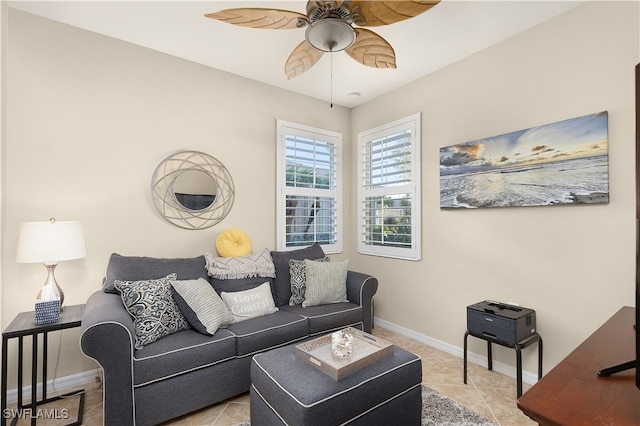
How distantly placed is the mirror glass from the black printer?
2.49m

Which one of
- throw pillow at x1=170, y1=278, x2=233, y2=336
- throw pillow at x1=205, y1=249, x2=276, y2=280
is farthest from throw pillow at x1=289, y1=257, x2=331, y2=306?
throw pillow at x1=170, y1=278, x2=233, y2=336

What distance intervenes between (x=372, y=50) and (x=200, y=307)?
2086 mm

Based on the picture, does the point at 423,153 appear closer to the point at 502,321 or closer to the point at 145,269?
the point at 502,321

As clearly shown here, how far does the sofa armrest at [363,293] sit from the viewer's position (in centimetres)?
Result: 306

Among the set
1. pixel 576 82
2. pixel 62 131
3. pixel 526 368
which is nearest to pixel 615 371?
pixel 526 368

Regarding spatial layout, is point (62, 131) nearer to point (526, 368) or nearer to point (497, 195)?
point (497, 195)

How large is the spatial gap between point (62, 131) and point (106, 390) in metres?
1.91

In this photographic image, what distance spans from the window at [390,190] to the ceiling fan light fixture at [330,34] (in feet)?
5.78

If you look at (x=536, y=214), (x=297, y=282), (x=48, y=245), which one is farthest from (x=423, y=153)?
(x=48, y=245)

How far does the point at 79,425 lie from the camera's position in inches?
79.6

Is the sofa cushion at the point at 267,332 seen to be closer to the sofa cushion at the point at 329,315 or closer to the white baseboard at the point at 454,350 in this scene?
the sofa cushion at the point at 329,315

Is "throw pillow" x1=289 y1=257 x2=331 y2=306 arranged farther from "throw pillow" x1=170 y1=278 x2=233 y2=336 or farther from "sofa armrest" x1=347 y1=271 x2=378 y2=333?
"throw pillow" x1=170 y1=278 x2=233 y2=336

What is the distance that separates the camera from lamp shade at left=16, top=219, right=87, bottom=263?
2023mm

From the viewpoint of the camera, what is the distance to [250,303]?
8.74ft
